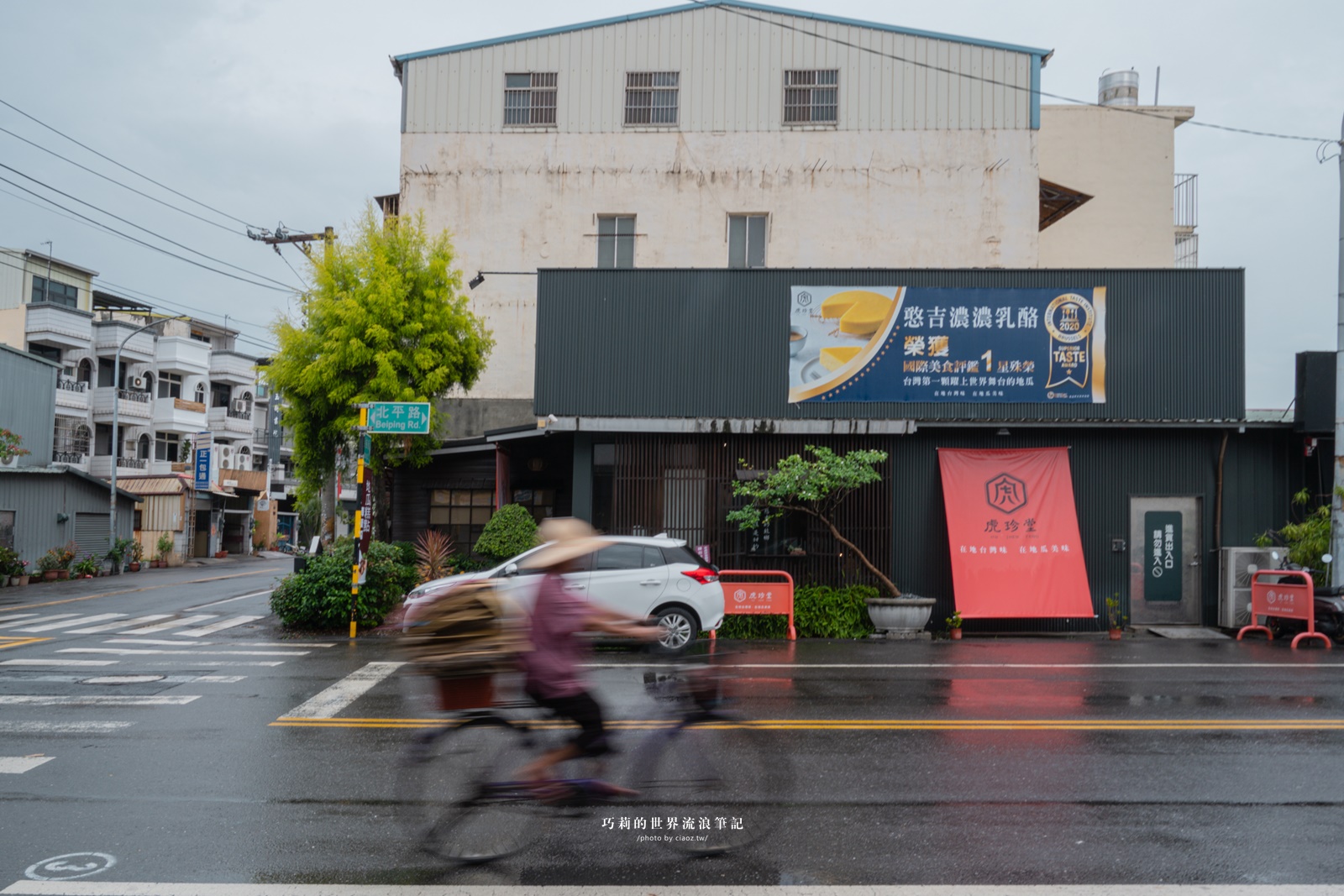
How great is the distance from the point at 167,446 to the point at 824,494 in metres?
48.4

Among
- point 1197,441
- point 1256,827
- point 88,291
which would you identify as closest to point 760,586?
point 1197,441

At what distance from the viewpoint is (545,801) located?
548 cm

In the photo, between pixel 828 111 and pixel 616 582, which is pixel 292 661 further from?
pixel 828 111

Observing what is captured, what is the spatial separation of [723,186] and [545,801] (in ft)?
72.9

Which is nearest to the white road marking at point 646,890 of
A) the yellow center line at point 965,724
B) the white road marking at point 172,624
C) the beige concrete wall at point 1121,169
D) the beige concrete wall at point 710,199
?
the yellow center line at point 965,724

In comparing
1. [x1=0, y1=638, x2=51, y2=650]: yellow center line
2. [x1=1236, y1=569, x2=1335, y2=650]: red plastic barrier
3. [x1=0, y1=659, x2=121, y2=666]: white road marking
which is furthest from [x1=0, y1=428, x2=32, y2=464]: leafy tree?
[x1=1236, y1=569, x2=1335, y2=650]: red plastic barrier

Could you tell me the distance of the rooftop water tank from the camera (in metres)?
31.6

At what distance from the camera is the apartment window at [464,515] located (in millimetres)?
22500

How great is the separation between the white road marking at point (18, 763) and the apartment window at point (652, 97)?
860 inches

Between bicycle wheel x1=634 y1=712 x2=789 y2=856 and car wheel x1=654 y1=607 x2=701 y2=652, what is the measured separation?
5.63 meters

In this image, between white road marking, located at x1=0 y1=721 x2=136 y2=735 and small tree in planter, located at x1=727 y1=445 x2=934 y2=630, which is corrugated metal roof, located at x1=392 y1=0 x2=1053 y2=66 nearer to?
small tree in planter, located at x1=727 y1=445 x2=934 y2=630

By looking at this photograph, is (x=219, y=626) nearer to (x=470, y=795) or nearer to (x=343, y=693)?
(x=343, y=693)

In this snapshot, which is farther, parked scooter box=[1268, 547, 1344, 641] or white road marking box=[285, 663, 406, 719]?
parked scooter box=[1268, 547, 1344, 641]

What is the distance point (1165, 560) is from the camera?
16891 mm
